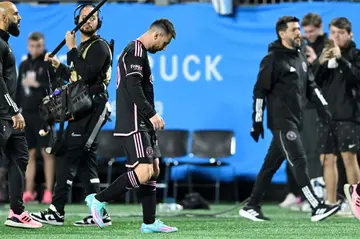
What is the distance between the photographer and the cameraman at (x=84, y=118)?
1045 cm

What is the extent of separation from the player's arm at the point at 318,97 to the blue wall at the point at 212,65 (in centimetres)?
328

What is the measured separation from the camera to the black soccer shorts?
12.6 meters

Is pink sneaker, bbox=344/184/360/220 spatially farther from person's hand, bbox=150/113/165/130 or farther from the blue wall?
the blue wall

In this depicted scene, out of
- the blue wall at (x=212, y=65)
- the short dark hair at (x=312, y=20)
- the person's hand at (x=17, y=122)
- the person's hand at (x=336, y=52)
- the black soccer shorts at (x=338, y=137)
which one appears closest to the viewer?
the person's hand at (x=17, y=122)

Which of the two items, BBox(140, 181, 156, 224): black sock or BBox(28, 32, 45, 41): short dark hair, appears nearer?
BBox(140, 181, 156, 224): black sock

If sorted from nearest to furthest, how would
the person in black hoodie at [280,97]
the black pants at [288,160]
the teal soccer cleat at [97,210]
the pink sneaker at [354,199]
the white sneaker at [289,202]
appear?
the teal soccer cleat at [97,210]
the pink sneaker at [354,199]
the black pants at [288,160]
the person in black hoodie at [280,97]
the white sneaker at [289,202]

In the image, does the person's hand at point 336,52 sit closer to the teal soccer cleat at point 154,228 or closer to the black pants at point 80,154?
the black pants at point 80,154

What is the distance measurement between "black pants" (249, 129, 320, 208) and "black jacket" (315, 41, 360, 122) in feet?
4.27

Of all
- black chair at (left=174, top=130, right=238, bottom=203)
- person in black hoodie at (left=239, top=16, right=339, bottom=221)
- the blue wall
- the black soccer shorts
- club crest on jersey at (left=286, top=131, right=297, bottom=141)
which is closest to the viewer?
club crest on jersey at (left=286, top=131, right=297, bottom=141)

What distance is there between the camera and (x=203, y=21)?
1587cm

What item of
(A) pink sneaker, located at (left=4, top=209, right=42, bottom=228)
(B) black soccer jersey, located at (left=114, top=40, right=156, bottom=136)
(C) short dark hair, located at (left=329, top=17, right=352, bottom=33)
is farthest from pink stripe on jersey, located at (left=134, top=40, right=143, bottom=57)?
(C) short dark hair, located at (left=329, top=17, right=352, bottom=33)

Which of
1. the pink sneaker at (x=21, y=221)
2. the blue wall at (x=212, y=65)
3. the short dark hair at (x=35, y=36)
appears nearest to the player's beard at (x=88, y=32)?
the pink sneaker at (x=21, y=221)

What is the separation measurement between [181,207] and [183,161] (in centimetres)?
150

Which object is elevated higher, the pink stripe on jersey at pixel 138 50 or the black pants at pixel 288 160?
the pink stripe on jersey at pixel 138 50
